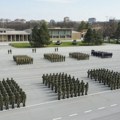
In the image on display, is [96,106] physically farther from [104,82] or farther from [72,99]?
[104,82]

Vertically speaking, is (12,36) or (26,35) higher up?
(26,35)

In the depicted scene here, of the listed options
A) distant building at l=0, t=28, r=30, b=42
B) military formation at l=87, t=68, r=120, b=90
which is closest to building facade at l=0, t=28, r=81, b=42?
distant building at l=0, t=28, r=30, b=42

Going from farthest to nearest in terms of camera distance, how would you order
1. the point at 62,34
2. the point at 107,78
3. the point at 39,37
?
1. the point at 62,34
2. the point at 39,37
3. the point at 107,78

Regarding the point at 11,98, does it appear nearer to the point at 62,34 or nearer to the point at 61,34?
the point at 61,34

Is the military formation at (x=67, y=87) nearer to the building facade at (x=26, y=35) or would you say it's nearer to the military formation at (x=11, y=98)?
the military formation at (x=11, y=98)

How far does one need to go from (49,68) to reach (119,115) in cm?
1654

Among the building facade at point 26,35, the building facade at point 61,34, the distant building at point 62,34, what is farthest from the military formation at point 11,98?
the building facade at point 61,34

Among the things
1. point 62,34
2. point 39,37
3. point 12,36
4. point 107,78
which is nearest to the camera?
point 107,78

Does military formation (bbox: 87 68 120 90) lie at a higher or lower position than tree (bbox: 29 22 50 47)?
lower

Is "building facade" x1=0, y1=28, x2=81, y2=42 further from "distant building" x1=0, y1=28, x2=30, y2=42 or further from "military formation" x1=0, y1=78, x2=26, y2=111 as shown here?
"military formation" x1=0, y1=78, x2=26, y2=111

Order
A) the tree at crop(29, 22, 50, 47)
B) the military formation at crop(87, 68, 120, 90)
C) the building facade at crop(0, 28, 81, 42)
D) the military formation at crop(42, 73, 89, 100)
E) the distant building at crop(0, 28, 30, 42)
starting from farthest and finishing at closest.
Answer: the building facade at crop(0, 28, 81, 42) < the distant building at crop(0, 28, 30, 42) < the tree at crop(29, 22, 50, 47) < the military formation at crop(87, 68, 120, 90) < the military formation at crop(42, 73, 89, 100)

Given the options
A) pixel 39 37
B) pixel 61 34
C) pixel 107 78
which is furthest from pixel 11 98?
pixel 61 34

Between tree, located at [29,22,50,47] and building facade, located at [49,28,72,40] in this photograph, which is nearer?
tree, located at [29,22,50,47]

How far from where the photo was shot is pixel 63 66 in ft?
107
